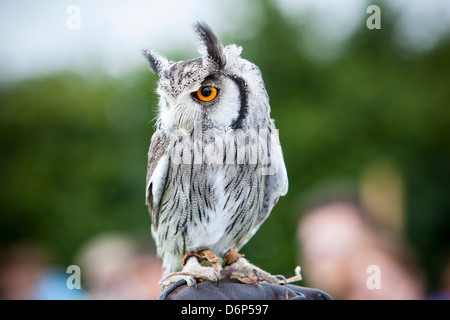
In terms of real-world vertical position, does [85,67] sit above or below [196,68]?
above

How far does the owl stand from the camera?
1458 mm

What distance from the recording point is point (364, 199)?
2846 millimetres

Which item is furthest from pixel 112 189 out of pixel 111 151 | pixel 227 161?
pixel 227 161

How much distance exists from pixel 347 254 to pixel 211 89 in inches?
59.6

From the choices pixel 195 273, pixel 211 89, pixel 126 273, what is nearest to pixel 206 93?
pixel 211 89

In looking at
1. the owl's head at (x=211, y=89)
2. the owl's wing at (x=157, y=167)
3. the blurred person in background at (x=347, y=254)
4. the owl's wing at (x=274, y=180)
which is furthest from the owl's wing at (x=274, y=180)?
the blurred person in background at (x=347, y=254)

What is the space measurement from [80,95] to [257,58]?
1704mm

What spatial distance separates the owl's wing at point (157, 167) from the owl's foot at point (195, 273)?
0.83 feet

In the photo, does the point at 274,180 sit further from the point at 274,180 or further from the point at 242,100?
the point at 242,100

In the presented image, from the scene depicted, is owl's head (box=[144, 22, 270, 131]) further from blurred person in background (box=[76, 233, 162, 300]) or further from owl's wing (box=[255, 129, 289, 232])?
blurred person in background (box=[76, 233, 162, 300])
